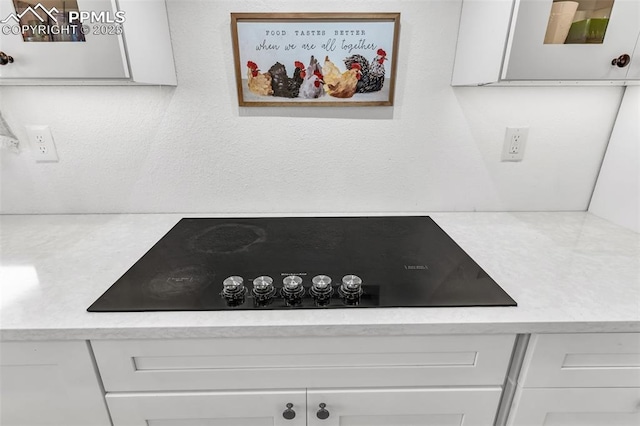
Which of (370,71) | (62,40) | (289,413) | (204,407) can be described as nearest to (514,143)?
(370,71)

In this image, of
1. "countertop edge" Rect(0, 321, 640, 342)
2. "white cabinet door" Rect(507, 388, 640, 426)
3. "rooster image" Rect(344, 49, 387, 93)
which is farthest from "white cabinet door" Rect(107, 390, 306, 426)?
"rooster image" Rect(344, 49, 387, 93)

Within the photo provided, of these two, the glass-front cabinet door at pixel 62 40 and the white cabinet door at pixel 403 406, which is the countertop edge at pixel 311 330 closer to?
the white cabinet door at pixel 403 406

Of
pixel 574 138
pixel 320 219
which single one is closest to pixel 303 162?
pixel 320 219

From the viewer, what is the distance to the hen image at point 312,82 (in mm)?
1096

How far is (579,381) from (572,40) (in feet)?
2.65

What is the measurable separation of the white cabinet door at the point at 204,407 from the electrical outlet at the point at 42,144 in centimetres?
88

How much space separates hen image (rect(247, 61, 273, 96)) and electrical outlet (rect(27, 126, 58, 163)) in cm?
72

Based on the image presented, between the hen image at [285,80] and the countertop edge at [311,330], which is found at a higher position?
the hen image at [285,80]

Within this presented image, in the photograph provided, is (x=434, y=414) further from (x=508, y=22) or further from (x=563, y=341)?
(x=508, y=22)

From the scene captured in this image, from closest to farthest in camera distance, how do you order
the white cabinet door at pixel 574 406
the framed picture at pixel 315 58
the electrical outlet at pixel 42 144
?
the white cabinet door at pixel 574 406 → the framed picture at pixel 315 58 → the electrical outlet at pixel 42 144

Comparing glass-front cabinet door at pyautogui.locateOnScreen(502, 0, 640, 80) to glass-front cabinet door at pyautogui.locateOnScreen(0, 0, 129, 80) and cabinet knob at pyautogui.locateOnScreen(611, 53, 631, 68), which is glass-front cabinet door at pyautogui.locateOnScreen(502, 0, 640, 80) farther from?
glass-front cabinet door at pyautogui.locateOnScreen(0, 0, 129, 80)

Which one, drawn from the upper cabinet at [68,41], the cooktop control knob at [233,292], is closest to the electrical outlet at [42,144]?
the upper cabinet at [68,41]

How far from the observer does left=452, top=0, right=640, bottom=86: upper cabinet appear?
80cm

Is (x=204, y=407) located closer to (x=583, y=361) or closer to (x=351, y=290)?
(x=351, y=290)
